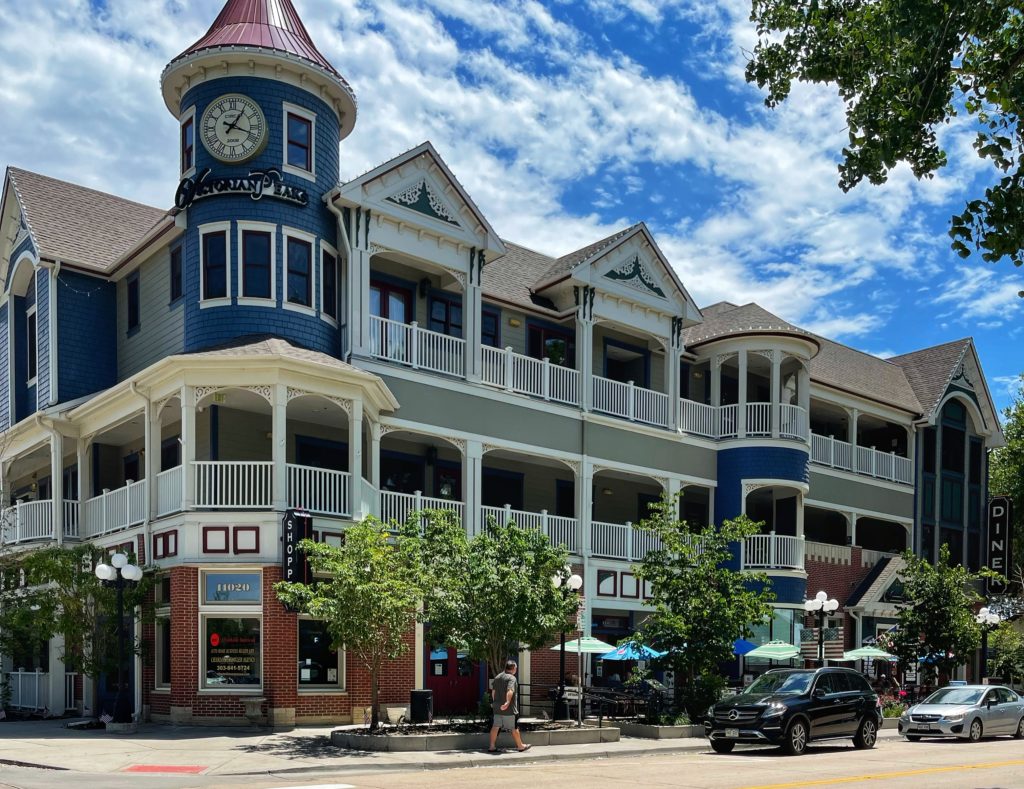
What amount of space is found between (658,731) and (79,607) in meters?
12.8

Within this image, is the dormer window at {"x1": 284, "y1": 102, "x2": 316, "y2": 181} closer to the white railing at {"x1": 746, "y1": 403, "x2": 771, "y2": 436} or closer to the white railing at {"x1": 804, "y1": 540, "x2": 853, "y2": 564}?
the white railing at {"x1": 746, "y1": 403, "x2": 771, "y2": 436}

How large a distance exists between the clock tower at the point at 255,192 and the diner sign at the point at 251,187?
0.08 ft

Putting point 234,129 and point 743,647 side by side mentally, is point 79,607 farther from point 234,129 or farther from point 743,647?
point 743,647

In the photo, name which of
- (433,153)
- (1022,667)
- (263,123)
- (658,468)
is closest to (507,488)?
(658,468)

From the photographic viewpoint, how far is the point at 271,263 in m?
26.1

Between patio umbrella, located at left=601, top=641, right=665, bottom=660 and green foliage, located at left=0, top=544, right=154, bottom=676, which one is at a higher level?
green foliage, located at left=0, top=544, right=154, bottom=676

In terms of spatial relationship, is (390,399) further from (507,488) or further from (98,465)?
Result: (98,465)

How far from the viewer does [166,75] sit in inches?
1071

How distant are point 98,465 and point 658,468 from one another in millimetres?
15560

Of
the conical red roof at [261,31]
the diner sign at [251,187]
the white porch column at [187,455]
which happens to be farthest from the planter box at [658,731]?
the conical red roof at [261,31]

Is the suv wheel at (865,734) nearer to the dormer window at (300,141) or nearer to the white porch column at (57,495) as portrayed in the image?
the dormer window at (300,141)

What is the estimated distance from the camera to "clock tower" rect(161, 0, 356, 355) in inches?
1022

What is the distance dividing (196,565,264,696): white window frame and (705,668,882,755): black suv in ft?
30.1

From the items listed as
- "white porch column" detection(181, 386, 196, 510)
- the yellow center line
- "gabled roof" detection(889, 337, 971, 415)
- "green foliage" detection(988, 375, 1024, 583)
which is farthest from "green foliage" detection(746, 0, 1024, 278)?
"green foliage" detection(988, 375, 1024, 583)
